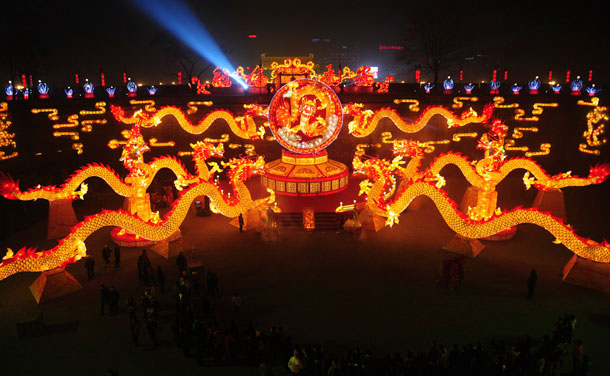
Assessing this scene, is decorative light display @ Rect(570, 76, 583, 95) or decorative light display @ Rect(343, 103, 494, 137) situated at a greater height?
decorative light display @ Rect(570, 76, 583, 95)

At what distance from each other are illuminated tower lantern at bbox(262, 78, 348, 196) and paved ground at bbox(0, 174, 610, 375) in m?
3.46

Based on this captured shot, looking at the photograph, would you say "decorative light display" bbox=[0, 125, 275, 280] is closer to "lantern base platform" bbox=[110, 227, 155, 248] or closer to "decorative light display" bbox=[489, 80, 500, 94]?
"lantern base platform" bbox=[110, 227, 155, 248]

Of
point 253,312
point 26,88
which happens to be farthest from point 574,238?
point 26,88

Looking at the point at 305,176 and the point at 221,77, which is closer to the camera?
the point at 305,176

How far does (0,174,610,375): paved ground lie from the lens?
35.6ft

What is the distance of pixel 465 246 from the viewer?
51.9 ft

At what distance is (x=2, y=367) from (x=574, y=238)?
15.1m

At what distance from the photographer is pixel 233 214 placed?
58.5ft

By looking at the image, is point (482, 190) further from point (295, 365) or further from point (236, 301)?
point (295, 365)

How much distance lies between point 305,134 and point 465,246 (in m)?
8.32

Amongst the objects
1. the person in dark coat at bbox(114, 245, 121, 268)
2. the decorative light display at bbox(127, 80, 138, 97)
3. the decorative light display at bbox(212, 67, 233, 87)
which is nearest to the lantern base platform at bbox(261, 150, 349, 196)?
the decorative light display at bbox(212, 67, 233, 87)

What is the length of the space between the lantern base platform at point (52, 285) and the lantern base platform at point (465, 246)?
39.4 feet

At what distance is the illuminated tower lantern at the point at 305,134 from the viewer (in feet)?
65.5

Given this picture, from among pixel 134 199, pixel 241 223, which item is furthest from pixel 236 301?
pixel 134 199
